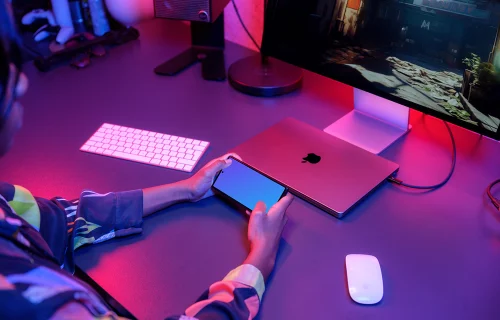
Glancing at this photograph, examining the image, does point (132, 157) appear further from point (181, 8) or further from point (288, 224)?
point (181, 8)

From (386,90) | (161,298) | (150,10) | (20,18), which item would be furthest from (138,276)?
(20,18)

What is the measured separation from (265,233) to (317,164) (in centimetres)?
23

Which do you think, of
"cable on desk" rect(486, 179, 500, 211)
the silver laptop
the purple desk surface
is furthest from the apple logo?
"cable on desk" rect(486, 179, 500, 211)

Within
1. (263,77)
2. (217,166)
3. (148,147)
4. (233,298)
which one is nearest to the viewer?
(233,298)

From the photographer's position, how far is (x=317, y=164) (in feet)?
2.99

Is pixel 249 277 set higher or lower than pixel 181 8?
lower

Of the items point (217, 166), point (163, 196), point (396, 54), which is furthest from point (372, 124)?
point (163, 196)

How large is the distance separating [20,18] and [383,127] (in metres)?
1.26

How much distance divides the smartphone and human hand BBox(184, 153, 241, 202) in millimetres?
10

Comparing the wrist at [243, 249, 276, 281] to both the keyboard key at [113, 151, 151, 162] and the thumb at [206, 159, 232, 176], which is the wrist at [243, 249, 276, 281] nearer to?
the thumb at [206, 159, 232, 176]

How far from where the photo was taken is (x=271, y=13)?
105cm

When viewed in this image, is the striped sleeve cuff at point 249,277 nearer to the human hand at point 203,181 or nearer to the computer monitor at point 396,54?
the human hand at point 203,181

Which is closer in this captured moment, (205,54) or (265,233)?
(265,233)

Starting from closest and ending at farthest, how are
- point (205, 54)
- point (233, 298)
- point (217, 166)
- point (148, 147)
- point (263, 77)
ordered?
point (233, 298), point (217, 166), point (148, 147), point (263, 77), point (205, 54)
